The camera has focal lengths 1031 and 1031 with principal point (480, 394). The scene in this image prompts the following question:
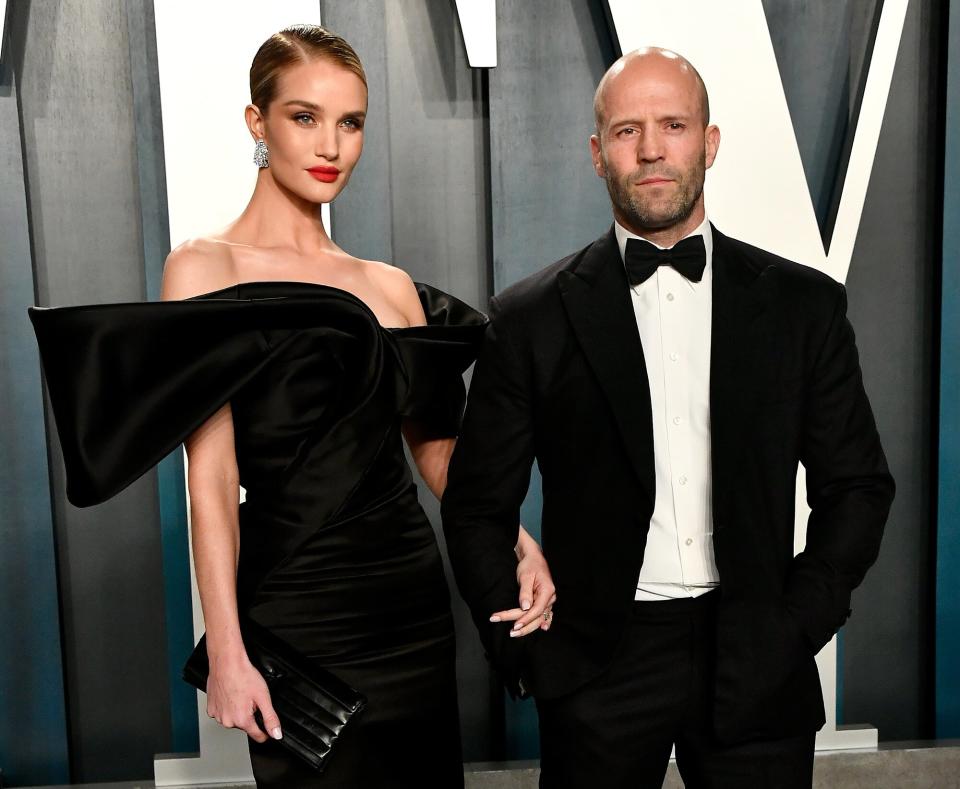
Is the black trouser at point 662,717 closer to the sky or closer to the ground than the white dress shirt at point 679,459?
closer to the ground

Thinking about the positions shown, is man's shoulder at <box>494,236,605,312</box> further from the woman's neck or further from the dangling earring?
the dangling earring

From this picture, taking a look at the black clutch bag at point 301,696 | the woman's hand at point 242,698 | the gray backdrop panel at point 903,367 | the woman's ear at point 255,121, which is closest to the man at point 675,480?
the black clutch bag at point 301,696

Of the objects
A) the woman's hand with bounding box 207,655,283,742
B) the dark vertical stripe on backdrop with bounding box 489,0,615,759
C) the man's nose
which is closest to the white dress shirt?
the man's nose

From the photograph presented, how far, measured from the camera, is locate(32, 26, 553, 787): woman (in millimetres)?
1914

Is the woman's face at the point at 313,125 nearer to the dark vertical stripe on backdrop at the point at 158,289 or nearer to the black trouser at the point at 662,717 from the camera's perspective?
the black trouser at the point at 662,717

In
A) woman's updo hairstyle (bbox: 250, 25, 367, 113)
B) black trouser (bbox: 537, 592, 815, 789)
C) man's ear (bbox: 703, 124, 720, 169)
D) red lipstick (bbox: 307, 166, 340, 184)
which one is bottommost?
black trouser (bbox: 537, 592, 815, 789)

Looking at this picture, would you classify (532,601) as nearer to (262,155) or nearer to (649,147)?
(649,147)

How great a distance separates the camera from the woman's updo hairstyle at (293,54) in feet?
6.59

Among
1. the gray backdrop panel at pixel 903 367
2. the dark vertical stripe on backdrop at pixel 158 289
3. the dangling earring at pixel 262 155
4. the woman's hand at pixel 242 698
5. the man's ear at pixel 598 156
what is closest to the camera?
the woman's hand at pixel 242 698

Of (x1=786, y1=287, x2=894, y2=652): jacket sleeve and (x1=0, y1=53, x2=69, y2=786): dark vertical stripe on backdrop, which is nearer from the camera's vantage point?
(x1=786, y1=287, x2=894, y2=652): jacket sleeve

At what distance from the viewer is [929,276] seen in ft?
11.5

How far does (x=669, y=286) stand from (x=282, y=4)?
5.59 feet

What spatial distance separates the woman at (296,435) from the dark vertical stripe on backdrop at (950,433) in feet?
6.37

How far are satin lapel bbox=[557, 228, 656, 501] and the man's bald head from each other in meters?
0.27
